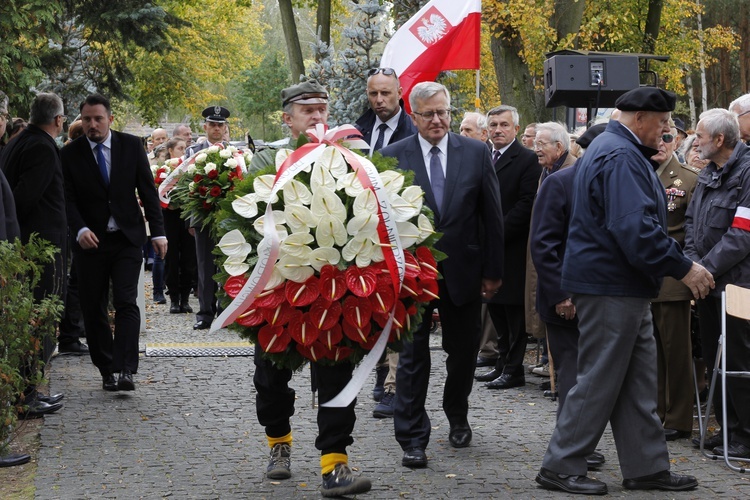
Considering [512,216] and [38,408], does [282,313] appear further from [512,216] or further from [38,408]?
[512,216]

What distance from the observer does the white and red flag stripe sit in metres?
7.29

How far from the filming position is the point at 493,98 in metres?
50.0

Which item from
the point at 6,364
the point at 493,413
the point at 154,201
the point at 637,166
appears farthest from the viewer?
the point at 154,201

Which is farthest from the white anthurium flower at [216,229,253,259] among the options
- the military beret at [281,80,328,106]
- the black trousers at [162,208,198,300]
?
the black trousers at [162,208,198,300]

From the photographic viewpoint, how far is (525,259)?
10109 millimetres

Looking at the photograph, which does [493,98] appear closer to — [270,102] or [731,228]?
[270,102]

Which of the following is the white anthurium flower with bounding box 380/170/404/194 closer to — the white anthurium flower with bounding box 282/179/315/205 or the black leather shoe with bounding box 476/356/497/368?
the white anthurium flower with bounding box 282/179/315/205

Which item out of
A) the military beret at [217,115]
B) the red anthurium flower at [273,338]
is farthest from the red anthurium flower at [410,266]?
the military beret at [217,115]

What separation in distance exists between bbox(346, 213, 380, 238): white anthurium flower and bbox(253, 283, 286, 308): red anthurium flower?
0.47 m

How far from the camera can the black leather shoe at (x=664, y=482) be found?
6402mm

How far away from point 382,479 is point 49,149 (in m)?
4.21

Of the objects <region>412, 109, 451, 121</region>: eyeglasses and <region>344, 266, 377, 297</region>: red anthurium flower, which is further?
<region>412, 109, 451, 121</region>: eyeglasses

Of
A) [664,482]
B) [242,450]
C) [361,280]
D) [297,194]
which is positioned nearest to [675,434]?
[664,482]

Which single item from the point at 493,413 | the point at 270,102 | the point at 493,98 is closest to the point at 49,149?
the point at 493,413
